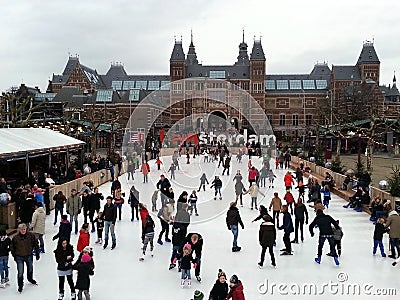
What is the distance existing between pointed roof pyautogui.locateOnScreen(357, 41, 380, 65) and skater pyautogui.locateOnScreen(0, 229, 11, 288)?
59.3 metres

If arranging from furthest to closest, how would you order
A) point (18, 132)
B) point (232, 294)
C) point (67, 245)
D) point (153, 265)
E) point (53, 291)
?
1. point (18, 132)
2. point (153, 265)
3. point (53, 291)
4. point (67, 245)
5. point (232, 294)

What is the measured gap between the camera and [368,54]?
197 ft

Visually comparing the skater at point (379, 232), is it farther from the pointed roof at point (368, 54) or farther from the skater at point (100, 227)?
the pointed roof at point (368, 54)

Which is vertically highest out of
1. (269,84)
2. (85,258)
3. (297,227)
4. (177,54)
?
(177,54)

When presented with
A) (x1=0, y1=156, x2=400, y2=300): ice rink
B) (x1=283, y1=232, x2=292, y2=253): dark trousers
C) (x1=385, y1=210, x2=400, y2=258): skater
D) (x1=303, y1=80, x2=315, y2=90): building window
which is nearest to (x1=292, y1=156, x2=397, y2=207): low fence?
(x1=0, y1=156, x2=400, y2=300): ice rink

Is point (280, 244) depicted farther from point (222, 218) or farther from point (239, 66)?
point (239, 66)

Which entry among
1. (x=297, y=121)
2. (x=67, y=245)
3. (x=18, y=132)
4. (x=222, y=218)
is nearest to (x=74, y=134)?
(x=18, y=132)

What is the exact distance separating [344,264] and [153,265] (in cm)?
298

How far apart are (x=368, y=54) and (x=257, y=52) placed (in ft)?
46.7

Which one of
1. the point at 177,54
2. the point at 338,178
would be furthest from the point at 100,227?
the point at 177,54

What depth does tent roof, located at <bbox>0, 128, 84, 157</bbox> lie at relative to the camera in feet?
40.7

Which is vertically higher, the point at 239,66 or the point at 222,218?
the point at 239,66

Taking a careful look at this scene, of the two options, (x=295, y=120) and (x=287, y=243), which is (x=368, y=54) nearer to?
(x=295, y=120)

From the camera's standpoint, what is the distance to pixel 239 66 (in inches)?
2603
